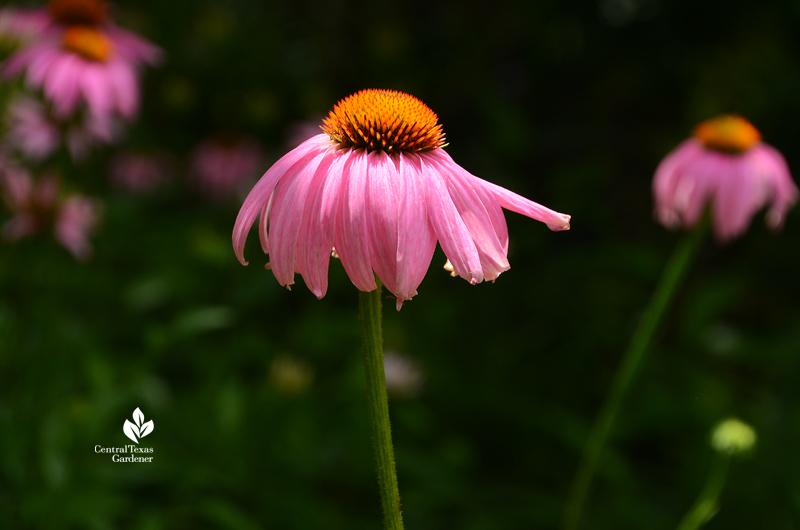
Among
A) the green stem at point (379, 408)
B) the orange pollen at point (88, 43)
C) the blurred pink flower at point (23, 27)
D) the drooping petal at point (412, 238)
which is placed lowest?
the green stem at point (379, 408)

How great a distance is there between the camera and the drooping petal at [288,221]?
51cm

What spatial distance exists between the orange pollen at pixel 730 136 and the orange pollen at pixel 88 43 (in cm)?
147

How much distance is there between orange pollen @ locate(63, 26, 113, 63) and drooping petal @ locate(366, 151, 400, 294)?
4.54 ft

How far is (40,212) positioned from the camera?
5.87ft

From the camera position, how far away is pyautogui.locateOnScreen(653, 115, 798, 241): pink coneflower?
1.19 m

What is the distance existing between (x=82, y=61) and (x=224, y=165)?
131 centimetres

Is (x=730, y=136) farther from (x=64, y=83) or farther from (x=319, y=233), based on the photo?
(x=64, y=83)

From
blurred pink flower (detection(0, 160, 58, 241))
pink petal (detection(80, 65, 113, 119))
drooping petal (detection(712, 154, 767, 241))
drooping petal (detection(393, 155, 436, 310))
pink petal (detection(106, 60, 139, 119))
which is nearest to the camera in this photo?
drooping petal (detection(393, 155, 436, 310))

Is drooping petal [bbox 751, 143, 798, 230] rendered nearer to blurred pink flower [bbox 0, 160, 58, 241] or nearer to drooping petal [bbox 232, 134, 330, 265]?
drooping petal [bbox 232, 134, 330, 265]

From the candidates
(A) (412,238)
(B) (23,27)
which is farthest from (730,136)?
(B) (23,27)

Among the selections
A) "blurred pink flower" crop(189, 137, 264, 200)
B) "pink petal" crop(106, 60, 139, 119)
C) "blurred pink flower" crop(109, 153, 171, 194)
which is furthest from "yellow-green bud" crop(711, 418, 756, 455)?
"blurred pink flower" crop(109, 153, 171, 194)

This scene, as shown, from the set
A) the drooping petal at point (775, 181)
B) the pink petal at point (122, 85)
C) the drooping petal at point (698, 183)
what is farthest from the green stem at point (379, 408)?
the pink petal at point (122, 85)

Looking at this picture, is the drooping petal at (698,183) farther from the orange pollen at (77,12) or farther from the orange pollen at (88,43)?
the orange pollen at (77,12)

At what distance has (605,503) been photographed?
1753 millimetres
